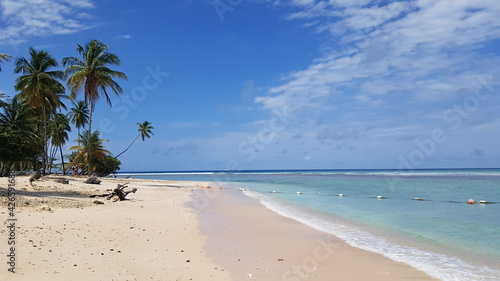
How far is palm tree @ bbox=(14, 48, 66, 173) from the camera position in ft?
107

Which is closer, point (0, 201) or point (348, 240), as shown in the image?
point (348, 240)

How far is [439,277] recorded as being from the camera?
6652 mm

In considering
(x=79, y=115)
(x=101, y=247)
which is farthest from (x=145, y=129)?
(x=101, y=247)

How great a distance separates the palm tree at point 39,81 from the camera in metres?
32.8

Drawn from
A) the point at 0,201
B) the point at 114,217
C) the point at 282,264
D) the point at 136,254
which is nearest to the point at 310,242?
the point at 282,264

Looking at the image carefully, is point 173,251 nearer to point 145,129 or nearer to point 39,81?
point 39,81

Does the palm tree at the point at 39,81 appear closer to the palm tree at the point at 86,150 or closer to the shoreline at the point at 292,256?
the palm tree at the point at 86,150

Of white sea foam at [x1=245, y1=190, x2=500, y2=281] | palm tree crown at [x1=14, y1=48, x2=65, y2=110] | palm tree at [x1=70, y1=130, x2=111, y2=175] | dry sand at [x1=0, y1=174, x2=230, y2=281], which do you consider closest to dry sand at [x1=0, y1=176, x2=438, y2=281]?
dry sand at [x1=0, y1=174, x2=230, y2=281]

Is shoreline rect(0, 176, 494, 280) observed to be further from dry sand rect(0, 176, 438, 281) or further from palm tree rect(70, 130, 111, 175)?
palm tree rect(70, 130, 111, 175)

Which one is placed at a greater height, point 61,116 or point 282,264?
point 61,116

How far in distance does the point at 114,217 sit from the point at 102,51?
28612mm

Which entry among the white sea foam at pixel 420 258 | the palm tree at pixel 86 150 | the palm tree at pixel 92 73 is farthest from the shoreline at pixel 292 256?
the palm tree at pixel 86 150

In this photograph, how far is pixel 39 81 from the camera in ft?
108

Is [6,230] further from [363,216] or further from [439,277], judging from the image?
[363,216]
